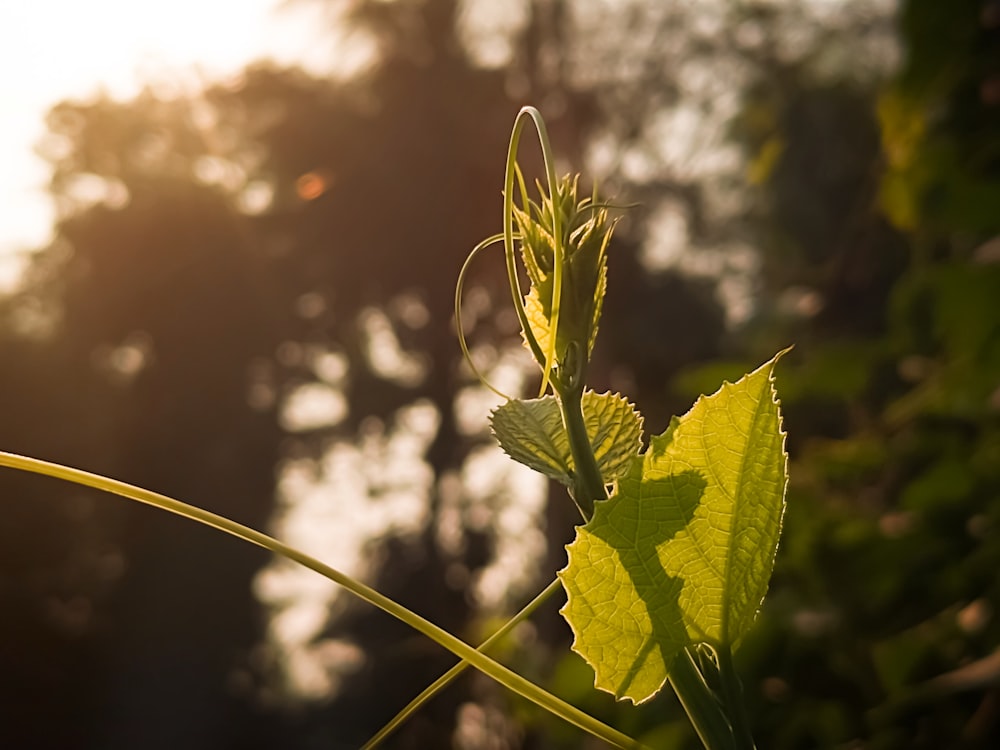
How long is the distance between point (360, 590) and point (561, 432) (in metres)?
0.06

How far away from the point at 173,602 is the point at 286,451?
1309mm

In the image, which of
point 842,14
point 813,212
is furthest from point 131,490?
point 813,212

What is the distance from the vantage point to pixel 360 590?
0.23 m

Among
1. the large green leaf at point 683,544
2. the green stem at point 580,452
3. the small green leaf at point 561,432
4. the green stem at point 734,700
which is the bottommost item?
the green stem at point 734,700

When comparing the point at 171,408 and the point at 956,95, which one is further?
the point at 171,408

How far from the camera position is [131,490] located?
219mm

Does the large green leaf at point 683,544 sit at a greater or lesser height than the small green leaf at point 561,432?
lesser

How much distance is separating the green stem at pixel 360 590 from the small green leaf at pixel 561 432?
1.8 inches

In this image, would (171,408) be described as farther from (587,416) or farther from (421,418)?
(587,416)

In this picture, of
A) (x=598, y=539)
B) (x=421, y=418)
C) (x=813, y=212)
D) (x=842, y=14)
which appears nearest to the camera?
(x=598, y=539)

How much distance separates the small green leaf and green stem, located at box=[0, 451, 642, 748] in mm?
46

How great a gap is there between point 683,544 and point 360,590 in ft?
0.26

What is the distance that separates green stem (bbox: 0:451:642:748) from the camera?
211mm

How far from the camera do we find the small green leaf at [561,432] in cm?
21
